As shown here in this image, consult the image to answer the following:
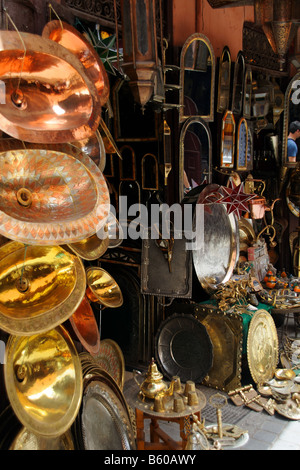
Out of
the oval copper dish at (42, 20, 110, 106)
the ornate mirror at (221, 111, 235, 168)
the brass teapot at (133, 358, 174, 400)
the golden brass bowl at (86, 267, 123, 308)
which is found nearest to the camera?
the oval copper dish at (42, 20, 110, 106)

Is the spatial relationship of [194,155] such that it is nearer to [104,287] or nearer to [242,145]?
[242,145]

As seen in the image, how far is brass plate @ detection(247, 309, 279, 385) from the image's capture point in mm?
4195

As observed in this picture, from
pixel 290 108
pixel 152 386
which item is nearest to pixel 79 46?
pixel 152 386

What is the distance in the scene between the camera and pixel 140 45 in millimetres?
2604

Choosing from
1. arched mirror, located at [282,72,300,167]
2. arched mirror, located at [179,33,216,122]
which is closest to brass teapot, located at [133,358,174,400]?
arched mirror, located at [179,33,216,122]

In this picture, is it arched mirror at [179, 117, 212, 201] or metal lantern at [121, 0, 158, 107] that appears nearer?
metal lantern at [121, 0, 158, 107]

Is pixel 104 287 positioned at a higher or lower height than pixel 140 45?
lower

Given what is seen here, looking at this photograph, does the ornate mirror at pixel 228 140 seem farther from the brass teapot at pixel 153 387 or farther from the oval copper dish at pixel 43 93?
the oval copper dish at pixel 43 93

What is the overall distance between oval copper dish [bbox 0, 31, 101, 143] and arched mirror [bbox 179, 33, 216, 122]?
101 inches

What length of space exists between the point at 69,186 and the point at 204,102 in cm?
307

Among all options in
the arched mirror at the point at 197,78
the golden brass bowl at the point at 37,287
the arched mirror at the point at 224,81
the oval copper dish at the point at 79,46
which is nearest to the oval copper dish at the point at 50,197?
the golden brass bowl at the point at 37,287

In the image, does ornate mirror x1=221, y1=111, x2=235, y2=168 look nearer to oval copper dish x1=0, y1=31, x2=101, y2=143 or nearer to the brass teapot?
the brass teapot

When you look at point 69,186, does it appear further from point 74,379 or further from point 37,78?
point 74,379

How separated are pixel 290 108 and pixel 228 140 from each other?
162 centimetres
